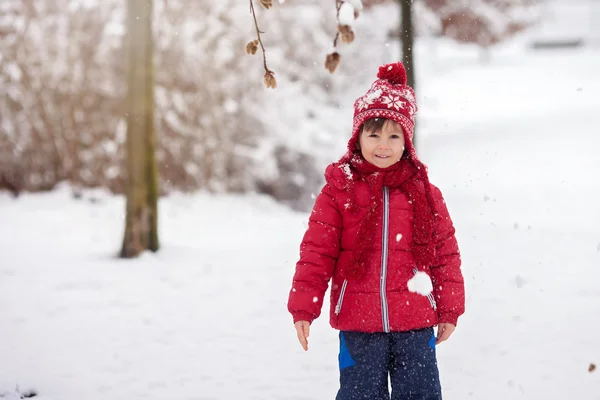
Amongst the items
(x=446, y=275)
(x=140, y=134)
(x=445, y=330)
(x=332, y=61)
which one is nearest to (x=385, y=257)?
(x=446, y=275)

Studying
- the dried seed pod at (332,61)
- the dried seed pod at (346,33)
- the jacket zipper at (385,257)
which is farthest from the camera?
the jacket zipper at (385,257)

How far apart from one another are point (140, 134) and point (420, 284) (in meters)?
4.68

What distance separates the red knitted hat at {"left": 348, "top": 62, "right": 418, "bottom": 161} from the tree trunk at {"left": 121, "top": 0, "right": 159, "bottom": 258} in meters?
4.35

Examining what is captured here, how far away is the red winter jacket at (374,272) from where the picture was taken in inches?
108

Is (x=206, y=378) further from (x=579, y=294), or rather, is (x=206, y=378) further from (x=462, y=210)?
(x=462, y=210)

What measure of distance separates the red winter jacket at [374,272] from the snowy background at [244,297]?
44.5 inches

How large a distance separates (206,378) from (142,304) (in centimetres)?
173

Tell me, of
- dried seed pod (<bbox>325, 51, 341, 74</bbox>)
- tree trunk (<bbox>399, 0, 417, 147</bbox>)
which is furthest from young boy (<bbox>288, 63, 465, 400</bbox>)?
tree trunk (<bbox>399, 0, 417, 147</bbox>)

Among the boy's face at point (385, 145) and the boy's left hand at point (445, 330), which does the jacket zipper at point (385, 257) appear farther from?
the boy's left hand at point (445, 330)

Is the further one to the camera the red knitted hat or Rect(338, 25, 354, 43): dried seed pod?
the red knitted hat

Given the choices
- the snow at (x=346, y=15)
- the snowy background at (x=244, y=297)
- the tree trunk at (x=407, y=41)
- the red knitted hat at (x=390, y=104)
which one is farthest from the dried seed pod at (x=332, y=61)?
the tree trunk at (x=407, y=41)

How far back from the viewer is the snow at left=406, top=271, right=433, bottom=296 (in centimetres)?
277

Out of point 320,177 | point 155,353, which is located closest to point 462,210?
point 320,177

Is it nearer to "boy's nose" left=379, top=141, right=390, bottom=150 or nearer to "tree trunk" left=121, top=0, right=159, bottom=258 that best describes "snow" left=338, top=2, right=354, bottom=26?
"boy's nose" left=379, top=141, right=390, bottom=150
